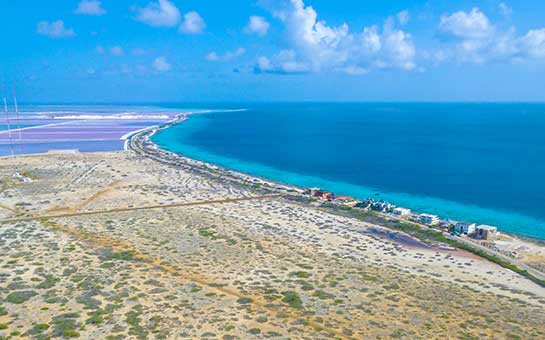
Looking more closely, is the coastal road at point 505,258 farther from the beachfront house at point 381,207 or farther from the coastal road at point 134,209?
the coastal road at point 134,209

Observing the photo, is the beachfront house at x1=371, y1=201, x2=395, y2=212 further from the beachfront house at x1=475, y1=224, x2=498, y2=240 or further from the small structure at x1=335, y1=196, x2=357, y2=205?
the beachfront house at x1=475, y1=224, x2=498, y2=240

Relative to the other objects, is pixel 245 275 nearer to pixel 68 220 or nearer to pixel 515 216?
pixel 68 220

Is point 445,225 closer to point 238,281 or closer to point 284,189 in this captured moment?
point 284,189

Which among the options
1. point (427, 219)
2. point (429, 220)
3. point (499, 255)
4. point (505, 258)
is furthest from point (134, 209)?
point (505, 258)

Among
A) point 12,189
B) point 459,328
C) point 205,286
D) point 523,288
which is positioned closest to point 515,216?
point 523,288

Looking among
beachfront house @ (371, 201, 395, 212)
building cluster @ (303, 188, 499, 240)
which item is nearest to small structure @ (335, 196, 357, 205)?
building cluster @ (303, 188, 499, 240)

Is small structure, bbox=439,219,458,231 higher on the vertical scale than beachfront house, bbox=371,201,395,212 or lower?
lower

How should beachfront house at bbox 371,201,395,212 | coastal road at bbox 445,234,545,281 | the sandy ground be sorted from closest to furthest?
the sandy ground
coastal road at bbox 445,234,545,281
beachfront house at bbox 371,201,395,212
